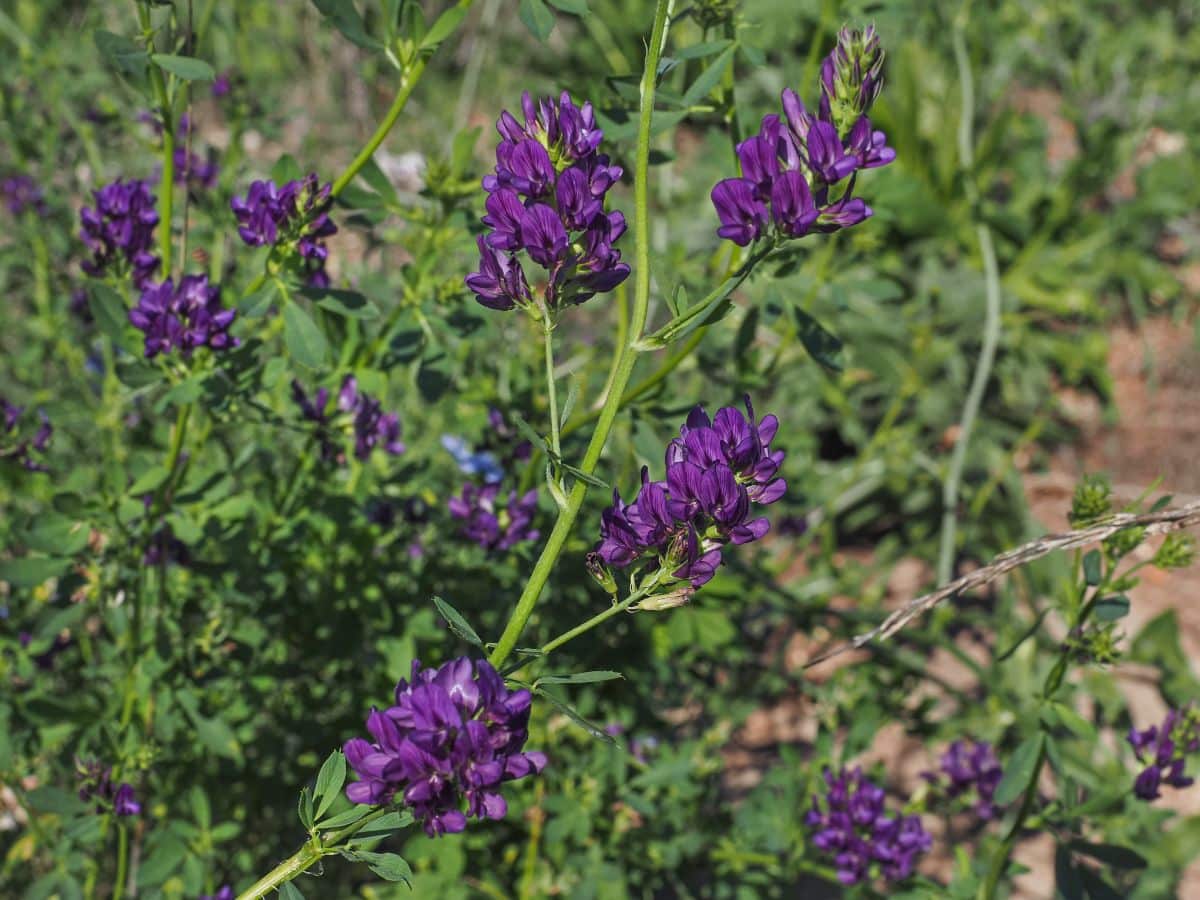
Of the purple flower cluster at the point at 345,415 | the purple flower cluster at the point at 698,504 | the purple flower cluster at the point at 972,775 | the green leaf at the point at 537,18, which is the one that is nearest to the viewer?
the purple flower cluster at the point at 698,504

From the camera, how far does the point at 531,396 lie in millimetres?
2598

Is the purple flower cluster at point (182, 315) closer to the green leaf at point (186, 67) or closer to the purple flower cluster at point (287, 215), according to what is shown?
the purple flower cluster at point (287, 215)

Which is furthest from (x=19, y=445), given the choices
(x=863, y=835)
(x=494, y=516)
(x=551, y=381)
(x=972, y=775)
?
(x=972, y=775)

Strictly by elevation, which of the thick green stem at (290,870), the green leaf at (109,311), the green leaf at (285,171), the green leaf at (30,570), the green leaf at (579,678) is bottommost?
the thick green stem at (290,870)

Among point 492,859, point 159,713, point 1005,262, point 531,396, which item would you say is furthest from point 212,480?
point 1005,262

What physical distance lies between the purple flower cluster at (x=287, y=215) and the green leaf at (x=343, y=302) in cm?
7

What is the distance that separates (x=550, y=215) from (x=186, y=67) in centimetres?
84

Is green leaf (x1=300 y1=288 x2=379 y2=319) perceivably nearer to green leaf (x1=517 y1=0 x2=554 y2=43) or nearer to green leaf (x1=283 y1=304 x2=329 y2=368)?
green leaf (x1=283 y1=304 x2=329 y2=368)

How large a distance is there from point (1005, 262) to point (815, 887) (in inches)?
119

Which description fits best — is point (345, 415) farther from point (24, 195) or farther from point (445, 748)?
point (24, 195)

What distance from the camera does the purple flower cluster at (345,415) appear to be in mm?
2195

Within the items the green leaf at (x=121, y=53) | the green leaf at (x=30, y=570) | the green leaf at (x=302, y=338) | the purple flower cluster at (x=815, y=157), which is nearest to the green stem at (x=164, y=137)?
the green leaf at (x=121, y=53)

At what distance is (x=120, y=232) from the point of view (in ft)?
→ 6.64

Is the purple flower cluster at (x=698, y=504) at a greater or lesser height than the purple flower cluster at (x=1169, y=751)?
greater
